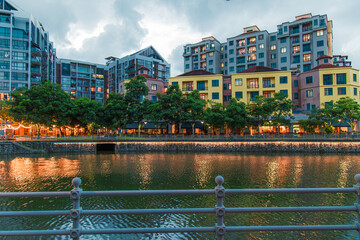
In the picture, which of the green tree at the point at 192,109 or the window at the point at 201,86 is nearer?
the green tree at the point at 192,109

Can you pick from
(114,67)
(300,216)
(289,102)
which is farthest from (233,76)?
(114,67)

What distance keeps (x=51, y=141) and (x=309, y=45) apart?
7409 cm

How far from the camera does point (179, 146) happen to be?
142 feet

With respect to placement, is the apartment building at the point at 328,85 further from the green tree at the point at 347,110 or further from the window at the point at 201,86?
the window at the point at 201,86

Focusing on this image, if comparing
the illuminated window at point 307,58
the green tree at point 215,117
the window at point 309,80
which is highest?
the illuminated window at point 307,58

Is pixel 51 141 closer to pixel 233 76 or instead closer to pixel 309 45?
pixel 233 76

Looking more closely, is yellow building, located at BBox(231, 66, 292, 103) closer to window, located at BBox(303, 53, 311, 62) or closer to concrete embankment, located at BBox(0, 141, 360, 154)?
concrete embankment, located at BBox(0, 141, 360, 154)

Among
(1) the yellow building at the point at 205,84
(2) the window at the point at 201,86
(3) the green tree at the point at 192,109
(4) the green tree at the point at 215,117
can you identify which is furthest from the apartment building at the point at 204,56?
(3) the green tree at the point at 192,109

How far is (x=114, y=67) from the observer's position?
99312mm

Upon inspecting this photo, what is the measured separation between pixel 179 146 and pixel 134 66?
55.1m

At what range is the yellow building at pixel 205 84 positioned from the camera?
5722cm

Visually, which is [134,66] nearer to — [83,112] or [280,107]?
[83,112]

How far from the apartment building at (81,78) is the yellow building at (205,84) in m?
55.3

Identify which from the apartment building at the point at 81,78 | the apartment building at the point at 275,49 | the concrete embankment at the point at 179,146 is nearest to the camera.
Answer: the concrete embankment at the point at 179,146
